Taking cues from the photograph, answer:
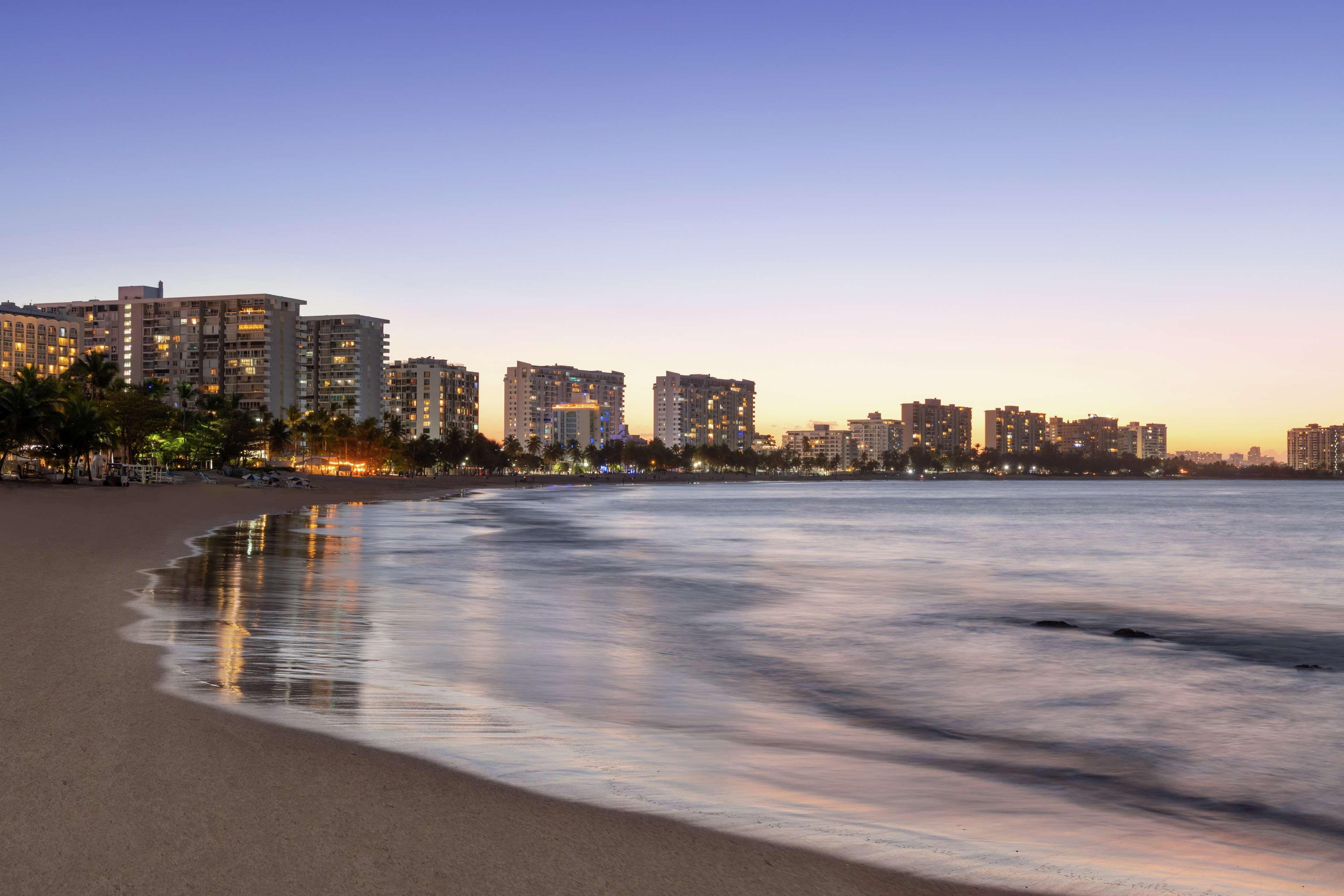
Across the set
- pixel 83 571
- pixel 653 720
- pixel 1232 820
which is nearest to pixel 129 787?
pixel 653 720

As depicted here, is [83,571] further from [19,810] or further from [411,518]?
[411,518]

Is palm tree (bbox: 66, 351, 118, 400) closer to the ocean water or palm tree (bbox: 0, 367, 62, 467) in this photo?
palm tree (bbox: 0, 367, 62, 467)

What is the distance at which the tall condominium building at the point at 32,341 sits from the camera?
186875 millimetres

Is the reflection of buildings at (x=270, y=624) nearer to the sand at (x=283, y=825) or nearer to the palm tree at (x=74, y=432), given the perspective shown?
the sand at (x=283, y=825)

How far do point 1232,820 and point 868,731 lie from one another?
3.31m

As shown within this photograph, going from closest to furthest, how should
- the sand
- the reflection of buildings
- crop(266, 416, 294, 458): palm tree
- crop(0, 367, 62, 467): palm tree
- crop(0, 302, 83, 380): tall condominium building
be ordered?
the sand < the reflection of buildings < crop(0, 367, 62, 467): palm tree < crop(266, 416, 294, 458): palm tree < crop(0, 302, 83, 380): tall condominium building

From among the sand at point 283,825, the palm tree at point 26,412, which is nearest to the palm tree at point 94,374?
the palm tree at point 26,412

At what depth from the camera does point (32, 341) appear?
192 meters

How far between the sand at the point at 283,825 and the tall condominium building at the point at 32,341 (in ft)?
691

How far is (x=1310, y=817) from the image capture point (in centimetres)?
742

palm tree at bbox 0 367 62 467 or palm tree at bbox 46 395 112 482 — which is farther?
palm tree at bbox 46 395 112 482

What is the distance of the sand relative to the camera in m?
4.57

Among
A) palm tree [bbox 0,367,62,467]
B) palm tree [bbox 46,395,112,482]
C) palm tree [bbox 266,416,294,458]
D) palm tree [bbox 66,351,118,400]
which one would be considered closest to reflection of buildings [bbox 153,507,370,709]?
palm tree [bbox 0,367,62,467]

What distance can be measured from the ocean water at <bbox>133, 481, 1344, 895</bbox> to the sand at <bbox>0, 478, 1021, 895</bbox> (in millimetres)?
416
